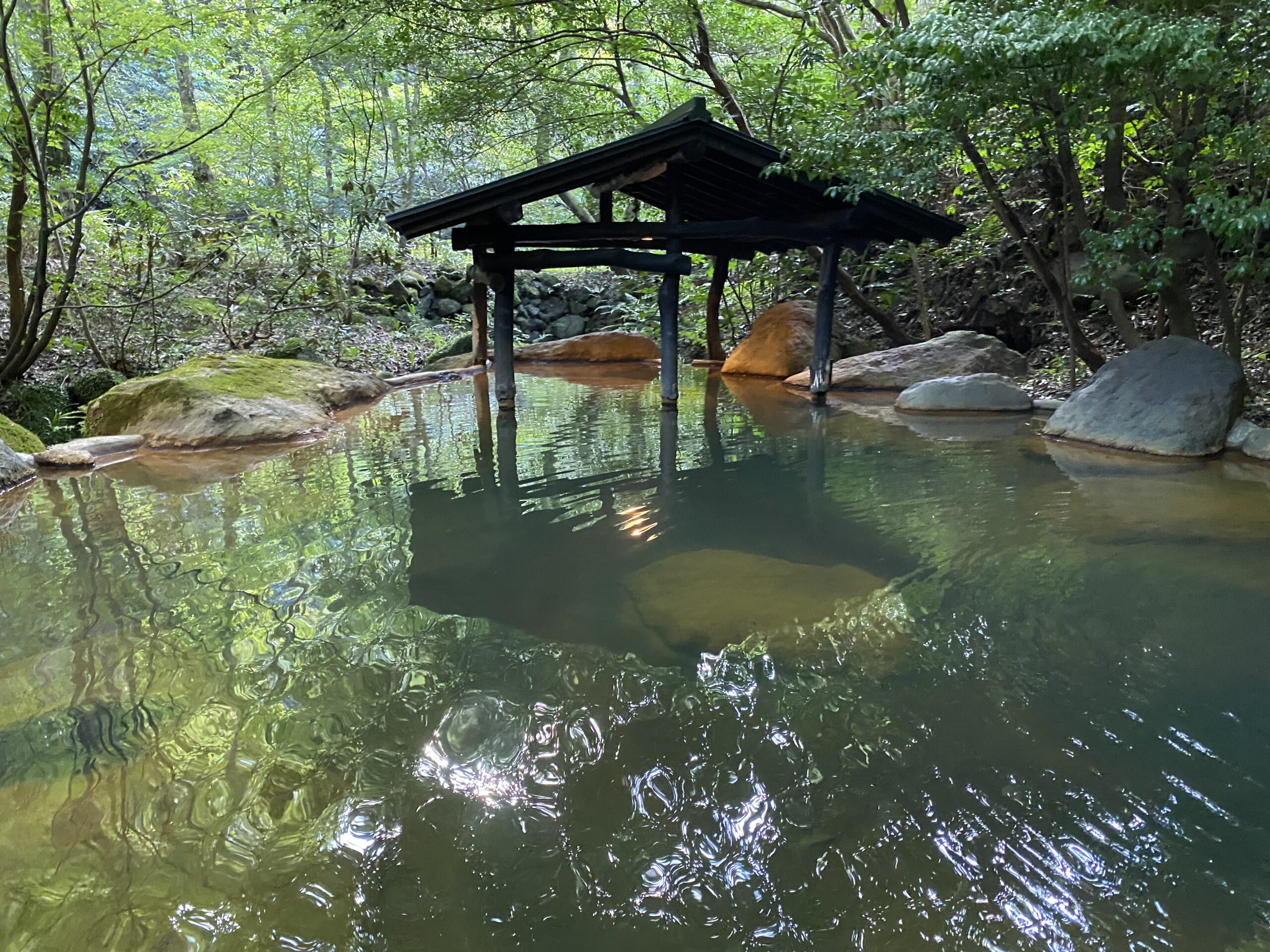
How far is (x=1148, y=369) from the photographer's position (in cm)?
595

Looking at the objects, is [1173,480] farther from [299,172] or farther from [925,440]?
[299,172]

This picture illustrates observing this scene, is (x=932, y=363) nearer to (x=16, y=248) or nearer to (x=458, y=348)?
(x=458, y=348)

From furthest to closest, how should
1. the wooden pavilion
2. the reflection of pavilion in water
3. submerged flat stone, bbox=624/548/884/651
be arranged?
the wooden pavilion, the reflection of pavilion in water, submerged flat stone, bbox=624/548/884/651

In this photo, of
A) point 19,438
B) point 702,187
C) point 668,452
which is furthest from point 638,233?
point 19,438

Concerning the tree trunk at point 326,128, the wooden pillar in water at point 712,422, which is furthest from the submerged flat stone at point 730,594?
the tree trunk at point 326,128

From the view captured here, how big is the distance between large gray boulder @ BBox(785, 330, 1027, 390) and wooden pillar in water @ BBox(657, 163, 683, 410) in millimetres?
2462

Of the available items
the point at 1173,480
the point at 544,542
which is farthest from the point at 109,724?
the point at 1173,480

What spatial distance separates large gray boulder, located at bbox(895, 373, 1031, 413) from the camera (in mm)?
7711

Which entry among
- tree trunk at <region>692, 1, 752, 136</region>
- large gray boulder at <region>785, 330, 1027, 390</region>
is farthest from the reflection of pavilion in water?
tree trunk at <region>692, 1, 752, 136</region>

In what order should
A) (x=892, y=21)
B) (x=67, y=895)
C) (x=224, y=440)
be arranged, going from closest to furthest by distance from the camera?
(x=67, y=895), (x=224, y=440), (x=892, y=21)

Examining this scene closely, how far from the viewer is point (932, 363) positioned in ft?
30.6

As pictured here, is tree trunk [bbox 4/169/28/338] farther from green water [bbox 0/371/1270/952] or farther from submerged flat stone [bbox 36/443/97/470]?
green water [bbox 0/371/1270/952]

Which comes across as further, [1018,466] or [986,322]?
[986,322]

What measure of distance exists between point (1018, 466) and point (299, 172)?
1398 cm
